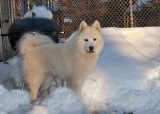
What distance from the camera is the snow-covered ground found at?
2.08m

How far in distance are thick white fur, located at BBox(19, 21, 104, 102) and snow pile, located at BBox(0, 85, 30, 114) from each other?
1.66 ft

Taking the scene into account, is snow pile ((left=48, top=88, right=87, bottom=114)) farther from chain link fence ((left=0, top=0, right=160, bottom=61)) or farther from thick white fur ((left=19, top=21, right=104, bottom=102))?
chain link fence ((left=0, top=0, right=160, bottom=61))

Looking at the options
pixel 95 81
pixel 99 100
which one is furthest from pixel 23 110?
pixel 95 81

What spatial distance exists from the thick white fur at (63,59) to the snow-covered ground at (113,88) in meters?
0.34

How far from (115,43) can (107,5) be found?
149 centimetres

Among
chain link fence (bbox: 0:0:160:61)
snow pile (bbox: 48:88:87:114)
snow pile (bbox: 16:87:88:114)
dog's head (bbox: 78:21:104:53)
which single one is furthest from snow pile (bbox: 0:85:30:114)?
chain link fence (bbox: 0:0:160:61)

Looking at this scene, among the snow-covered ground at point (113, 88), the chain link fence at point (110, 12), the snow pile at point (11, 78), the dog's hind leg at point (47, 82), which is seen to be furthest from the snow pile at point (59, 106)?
the chain link fence at point (110, 12)

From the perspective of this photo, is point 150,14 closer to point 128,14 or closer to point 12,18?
point 128,14

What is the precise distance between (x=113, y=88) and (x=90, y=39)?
0.85 m

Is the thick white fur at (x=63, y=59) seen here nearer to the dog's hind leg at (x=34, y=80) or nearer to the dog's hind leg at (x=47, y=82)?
the dog's hind leg at (x=34, y=80)

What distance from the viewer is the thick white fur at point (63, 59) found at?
2.92 meters

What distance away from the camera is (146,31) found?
5465mm

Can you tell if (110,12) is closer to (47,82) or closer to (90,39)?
(90,39)

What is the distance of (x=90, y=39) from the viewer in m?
2.92
